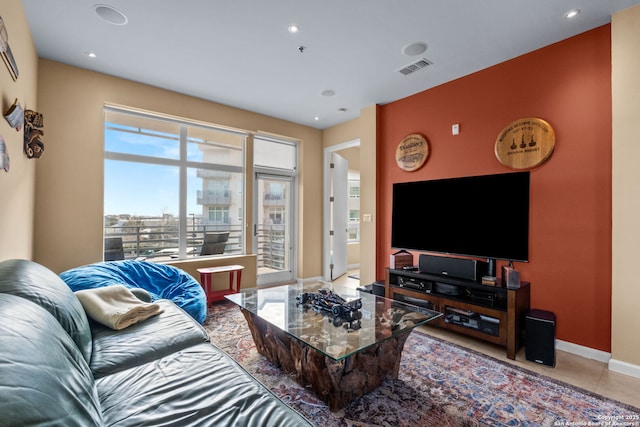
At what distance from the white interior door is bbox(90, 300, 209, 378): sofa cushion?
374 centimetres

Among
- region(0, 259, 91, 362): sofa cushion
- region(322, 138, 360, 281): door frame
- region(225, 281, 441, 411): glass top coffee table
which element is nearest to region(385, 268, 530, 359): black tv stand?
region(225, 281, 441, 411): glass top coffee table

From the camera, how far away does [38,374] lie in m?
0.79

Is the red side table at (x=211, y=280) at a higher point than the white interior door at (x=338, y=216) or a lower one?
lower

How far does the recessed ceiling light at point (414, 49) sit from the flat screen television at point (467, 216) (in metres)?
1.36

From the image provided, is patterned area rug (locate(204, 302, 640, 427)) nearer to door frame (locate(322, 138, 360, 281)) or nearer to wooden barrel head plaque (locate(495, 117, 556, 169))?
wooden barrel head plaque (locate(495, 117, 556, 169))

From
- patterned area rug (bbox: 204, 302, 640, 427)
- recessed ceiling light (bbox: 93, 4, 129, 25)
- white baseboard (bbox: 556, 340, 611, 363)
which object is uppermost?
recessed ceiling light (bbox: 93, 4, 129, 25)

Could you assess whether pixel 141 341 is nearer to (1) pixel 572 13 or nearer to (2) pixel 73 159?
(2) pixel 73 159

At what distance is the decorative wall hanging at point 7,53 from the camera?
1.81 m

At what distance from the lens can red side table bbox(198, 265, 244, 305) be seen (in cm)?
390

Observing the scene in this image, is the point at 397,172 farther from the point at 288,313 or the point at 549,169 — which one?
the point at 288,313

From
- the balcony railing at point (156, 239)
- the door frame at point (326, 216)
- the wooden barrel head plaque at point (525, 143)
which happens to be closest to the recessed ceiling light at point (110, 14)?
the balcony railing at point (156, 239)

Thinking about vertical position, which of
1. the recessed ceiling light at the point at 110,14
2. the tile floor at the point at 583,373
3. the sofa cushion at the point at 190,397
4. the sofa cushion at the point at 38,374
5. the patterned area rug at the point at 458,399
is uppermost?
the recessed ceiling light at the point at 110,14

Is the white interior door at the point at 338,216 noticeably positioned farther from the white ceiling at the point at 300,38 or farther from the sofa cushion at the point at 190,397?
the sofa cushion at the point at 190,397

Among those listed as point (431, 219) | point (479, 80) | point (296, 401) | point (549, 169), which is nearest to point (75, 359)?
point (296, 401)
